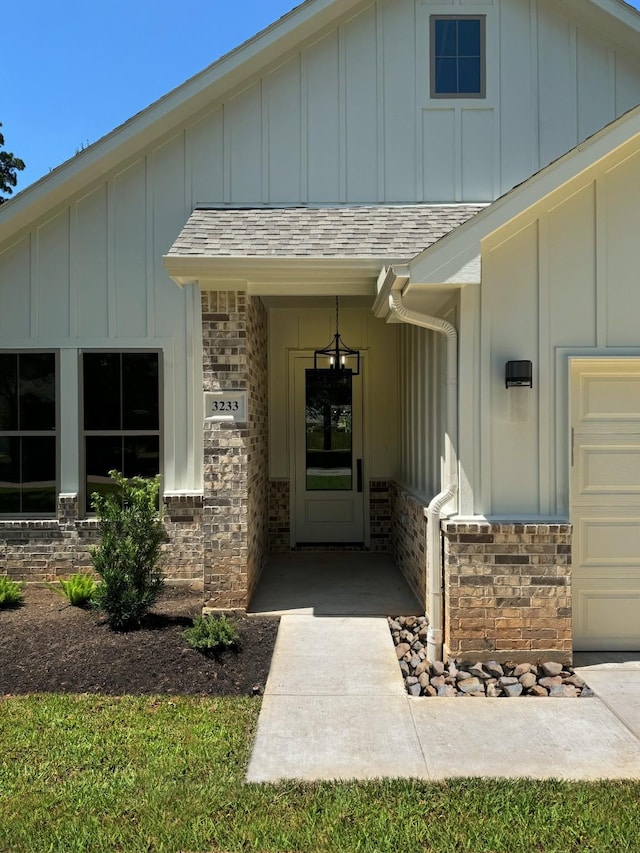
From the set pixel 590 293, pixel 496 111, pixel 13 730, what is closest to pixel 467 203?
pixel 496 111

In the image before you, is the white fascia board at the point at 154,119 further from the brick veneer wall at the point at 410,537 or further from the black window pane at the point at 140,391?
the brick veneer wall at the point at 410,537

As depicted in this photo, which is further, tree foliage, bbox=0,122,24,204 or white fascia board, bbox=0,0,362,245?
tree foliage, bbox=0,122,24,204

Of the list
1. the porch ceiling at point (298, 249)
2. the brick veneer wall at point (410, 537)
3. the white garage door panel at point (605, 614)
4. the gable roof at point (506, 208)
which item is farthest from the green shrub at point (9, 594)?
the white garage door panel at point (605, 614)

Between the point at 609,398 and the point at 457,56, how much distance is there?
4.47 metres

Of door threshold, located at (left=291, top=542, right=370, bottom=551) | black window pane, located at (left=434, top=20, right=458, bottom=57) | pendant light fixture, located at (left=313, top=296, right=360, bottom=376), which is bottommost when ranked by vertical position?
door threshold, located at (left=291, top=542, right=370, bottom=551)

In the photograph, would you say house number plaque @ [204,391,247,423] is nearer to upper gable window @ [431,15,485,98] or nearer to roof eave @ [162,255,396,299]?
roof eave @ [162,255,396,299]

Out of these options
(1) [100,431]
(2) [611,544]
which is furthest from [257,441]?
(2) [611,544]

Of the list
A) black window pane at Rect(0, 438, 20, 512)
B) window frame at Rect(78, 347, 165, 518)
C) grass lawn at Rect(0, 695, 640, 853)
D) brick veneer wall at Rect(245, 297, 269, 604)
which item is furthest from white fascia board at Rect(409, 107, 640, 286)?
black window pane at Rect(0, 438, 20, 512)

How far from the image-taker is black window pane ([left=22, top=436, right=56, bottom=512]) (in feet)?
21.5

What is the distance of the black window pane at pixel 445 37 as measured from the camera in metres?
6.53

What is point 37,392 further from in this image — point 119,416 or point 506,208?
point 506,208

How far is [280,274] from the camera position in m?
5.20

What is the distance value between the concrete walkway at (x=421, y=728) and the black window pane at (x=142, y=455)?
9.08 ft

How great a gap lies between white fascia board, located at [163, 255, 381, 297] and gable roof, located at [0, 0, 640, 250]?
217 centimetres
